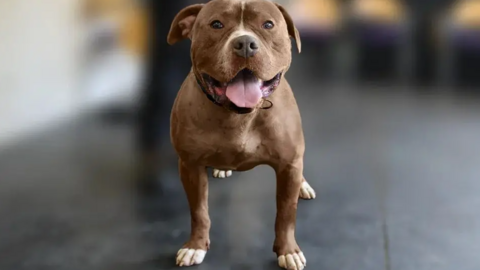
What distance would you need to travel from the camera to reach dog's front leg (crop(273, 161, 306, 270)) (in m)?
1.30

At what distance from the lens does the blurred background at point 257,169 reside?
1476mm

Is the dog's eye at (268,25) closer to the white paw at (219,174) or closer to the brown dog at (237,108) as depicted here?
the brown dog at (237,108)

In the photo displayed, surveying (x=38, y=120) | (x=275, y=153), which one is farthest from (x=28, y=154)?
(x=275, y=153)

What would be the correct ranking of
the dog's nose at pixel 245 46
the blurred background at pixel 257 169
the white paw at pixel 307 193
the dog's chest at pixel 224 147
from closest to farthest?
1. the dog's nose at pixel 245 46
2. the dog's chest at pixel 224 147
3. the blurred background at pixel 257 169
4. the white paw at pixel 307 193

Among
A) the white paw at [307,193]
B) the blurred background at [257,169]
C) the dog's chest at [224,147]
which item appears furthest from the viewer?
the white paw at [307,193]

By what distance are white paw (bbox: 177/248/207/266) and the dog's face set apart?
0.45 m

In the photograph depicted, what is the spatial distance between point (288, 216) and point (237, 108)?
0.36 m

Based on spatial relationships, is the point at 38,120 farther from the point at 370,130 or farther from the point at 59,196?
Answer: the point at 370,130

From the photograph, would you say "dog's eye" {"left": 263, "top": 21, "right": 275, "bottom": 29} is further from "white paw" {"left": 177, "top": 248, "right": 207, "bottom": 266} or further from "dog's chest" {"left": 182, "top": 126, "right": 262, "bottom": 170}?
A: "white paw" {"left": 177, "top": 248, "right": 207, "bottom": 266}

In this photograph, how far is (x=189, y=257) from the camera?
1.37 meters

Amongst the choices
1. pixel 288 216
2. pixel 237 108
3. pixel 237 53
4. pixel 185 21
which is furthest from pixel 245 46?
pixel 288 216

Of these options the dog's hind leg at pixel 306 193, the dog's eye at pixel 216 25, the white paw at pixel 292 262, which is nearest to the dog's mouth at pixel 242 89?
the dog's eye at pixel 216 25

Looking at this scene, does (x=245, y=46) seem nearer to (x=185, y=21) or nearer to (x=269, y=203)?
(x=185, y=21)

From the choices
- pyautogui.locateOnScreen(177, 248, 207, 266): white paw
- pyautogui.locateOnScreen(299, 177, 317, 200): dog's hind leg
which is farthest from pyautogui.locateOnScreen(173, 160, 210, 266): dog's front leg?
pyautogui.locateOnScreen(299, 177, 317, 200): dog's hind leg
